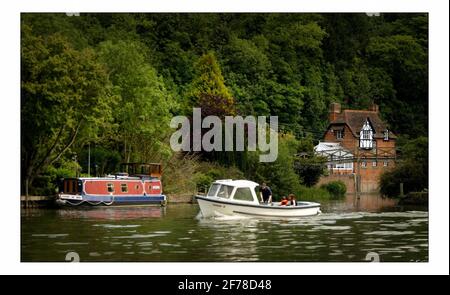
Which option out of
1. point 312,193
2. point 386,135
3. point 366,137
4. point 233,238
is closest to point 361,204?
point 312,193

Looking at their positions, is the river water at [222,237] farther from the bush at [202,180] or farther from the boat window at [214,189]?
the bush at [202,180]

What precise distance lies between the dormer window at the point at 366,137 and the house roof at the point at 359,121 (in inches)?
10.6

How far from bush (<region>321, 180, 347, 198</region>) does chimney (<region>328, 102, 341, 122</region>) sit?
10.8 ft

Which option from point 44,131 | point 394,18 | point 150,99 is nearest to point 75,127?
point 44,131

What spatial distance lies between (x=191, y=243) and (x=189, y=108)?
78.8 feet

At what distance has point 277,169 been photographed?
162 feet

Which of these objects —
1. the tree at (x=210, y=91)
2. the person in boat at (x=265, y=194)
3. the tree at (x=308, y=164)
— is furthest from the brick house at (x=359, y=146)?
the person in boat at (x=265, y=194)

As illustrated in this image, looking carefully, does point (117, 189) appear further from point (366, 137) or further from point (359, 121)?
point (366, 137)

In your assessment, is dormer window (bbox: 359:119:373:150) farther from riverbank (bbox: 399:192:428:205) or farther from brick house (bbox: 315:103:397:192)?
riverbank (bbox: 399:192:428:205)

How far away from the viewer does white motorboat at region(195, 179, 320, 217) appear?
116 feet

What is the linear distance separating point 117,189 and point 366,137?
15700 millimetres

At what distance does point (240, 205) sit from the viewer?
115 ft

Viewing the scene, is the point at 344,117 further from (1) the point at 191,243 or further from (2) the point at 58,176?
(1) the point at 191,243

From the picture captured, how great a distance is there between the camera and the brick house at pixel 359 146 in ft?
174
